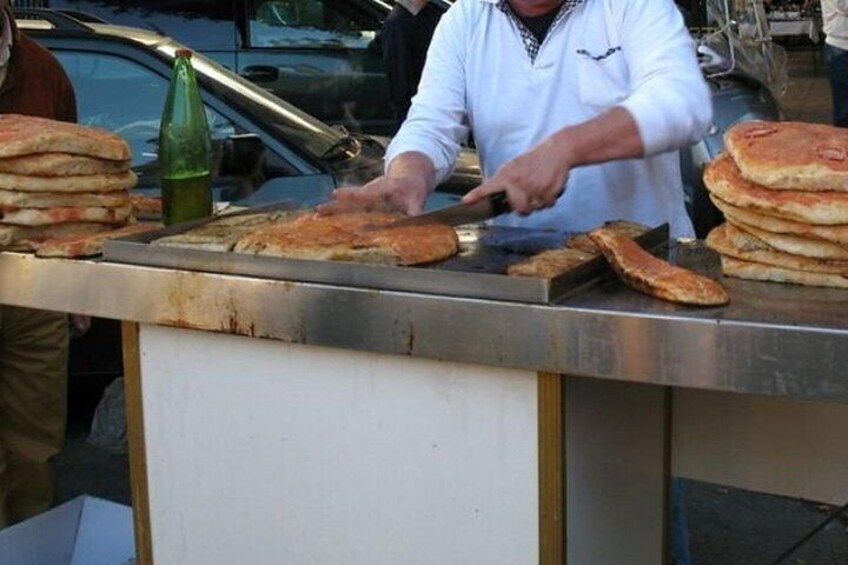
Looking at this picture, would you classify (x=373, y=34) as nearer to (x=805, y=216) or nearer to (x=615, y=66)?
(x=615, y=66)

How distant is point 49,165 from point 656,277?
1.34 meters

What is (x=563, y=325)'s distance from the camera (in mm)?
2023

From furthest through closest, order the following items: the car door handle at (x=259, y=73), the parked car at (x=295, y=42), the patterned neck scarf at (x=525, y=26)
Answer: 1. the car door handle at (x=259, y=73)
2. the parked car at (x=295, y=42)
3. the patterned neck scarf at (x=525, y=26)

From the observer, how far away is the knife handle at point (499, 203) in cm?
240

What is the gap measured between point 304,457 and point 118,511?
130 cm

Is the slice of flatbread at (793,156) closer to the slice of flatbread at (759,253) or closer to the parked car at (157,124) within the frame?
the slice of flatbread at (759,253)

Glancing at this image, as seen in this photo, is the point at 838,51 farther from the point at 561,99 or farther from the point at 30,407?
the point at 30,407

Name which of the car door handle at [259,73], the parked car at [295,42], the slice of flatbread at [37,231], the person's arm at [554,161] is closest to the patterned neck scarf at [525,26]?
the person's arm at [554,161]

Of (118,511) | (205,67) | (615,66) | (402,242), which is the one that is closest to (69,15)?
(205,67)

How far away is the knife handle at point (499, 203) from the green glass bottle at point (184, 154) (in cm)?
79

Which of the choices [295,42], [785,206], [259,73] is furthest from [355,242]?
[295,42]

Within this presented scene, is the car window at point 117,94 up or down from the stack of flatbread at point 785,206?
down

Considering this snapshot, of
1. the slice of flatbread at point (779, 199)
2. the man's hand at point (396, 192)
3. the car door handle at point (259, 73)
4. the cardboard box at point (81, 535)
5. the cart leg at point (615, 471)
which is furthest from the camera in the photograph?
the car door handle at point (259, 73)

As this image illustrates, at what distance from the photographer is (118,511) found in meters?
3.47
